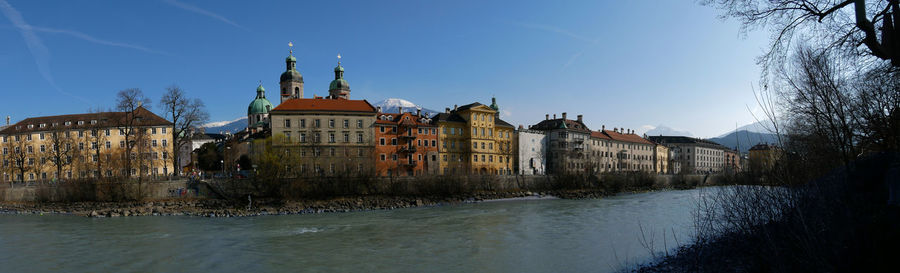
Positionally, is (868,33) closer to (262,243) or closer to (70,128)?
(262,243)

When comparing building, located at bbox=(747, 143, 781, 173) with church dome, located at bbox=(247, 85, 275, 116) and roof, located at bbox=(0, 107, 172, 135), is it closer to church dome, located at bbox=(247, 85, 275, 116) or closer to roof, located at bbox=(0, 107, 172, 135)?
roof, located at bbox=(0, 107, 172, 135)

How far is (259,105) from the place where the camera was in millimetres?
115500

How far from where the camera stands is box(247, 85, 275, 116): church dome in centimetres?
11483

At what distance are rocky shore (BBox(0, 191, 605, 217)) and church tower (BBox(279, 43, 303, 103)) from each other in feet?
209

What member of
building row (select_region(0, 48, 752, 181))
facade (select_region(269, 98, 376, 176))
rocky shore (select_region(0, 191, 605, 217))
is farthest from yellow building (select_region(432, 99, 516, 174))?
rocky shore (select_region(0, 191, 605, 217))

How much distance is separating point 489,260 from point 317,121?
48029mm

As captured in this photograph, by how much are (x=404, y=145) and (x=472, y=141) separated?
34.2ft

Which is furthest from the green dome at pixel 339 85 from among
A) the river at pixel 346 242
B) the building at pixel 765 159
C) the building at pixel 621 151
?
the building at pixel 765 159

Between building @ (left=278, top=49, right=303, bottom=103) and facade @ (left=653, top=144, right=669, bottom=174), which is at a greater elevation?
building @ (left=278, top=49, right=303, bottom=103)

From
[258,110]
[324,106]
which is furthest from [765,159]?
[258,110]

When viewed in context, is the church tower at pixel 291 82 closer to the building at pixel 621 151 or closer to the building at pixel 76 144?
the building at pixel 76 144

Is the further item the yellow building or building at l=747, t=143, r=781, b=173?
the yellow building

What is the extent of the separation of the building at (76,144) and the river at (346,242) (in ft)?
69.2

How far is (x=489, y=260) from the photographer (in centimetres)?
1830
